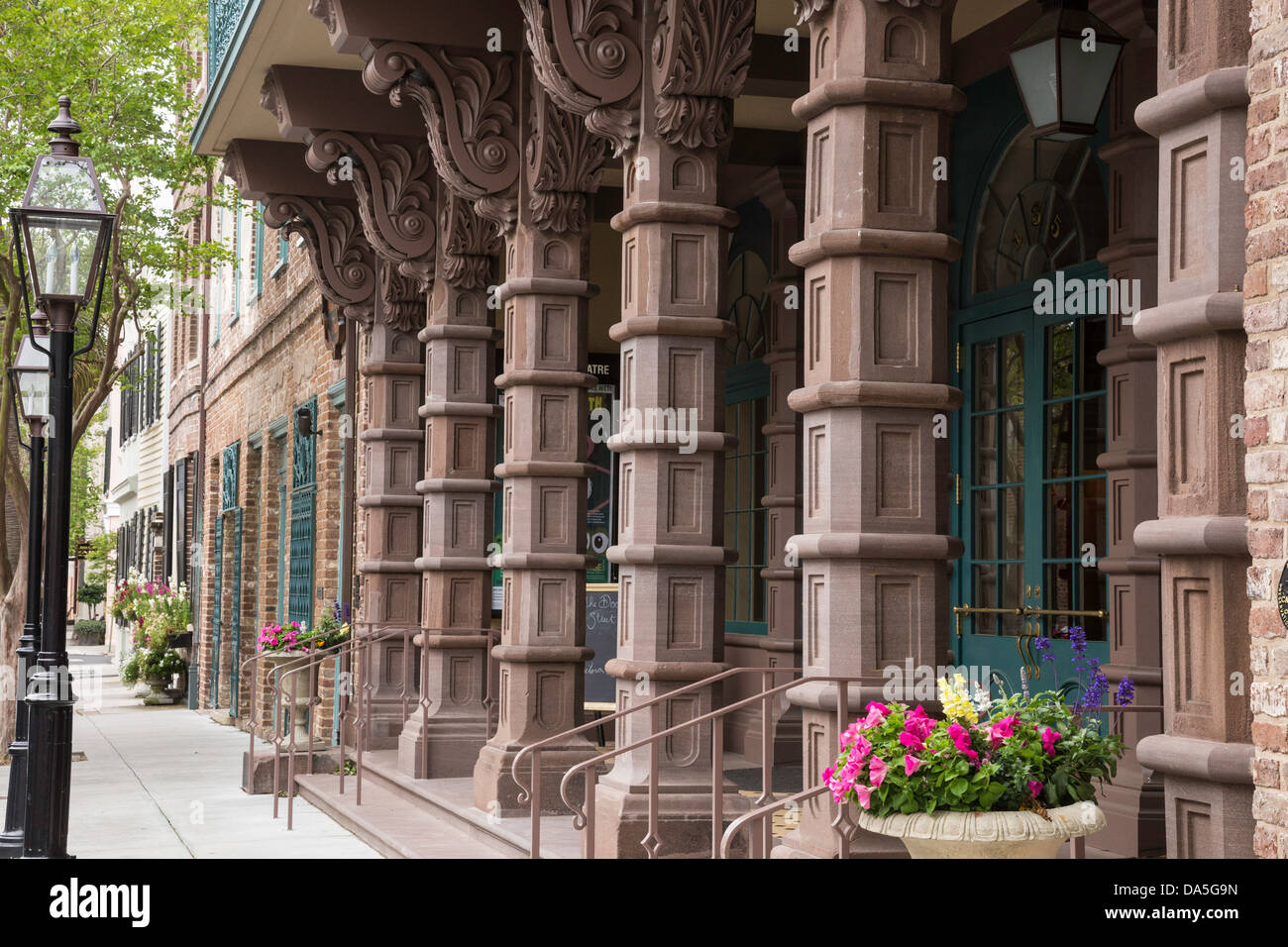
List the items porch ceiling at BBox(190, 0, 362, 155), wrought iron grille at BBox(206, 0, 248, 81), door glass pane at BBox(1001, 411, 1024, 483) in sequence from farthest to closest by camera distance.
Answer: wrought iron grille at BBox(206, 0, 248, 81)
porch ceiling at BBox(190, 0, 362, 155)
door glass pane at BBox(1001, 411, 1024, 483)

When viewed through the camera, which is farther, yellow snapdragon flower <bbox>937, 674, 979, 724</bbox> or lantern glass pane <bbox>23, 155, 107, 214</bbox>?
lantern glass pane <bbox>23, 155, 107, 214</bbox>

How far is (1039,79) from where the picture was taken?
6926 mm

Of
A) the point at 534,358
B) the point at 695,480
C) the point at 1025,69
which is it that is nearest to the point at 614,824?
the point at 695,480

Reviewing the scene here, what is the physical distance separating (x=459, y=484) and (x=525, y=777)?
2.75 m

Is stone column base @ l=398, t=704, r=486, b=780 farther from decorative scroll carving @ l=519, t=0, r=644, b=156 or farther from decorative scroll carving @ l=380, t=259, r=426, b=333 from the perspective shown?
decorative scroll carving @ l=519, t=0, r=644, b=156

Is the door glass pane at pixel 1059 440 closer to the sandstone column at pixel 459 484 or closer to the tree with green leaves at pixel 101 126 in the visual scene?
the sandstone column at pixel 459 484

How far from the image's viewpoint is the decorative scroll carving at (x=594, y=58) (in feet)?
25.1

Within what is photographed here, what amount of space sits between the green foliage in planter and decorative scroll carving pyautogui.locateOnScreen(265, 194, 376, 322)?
41345 millimetres

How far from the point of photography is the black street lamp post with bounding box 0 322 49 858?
10.3 meters

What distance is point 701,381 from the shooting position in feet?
25.0

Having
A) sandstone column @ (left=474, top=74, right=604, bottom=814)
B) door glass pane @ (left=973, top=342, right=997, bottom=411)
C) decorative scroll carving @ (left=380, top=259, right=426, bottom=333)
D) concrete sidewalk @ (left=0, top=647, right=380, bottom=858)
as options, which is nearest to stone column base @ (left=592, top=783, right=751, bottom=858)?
sandstone column @ (left=474, top=74, right=604, bottom=814)

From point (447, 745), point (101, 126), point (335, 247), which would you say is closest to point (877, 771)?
point (447, 745)

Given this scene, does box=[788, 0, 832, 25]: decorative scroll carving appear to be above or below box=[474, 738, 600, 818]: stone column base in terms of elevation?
above

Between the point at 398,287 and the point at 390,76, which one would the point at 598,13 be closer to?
the point at 390,76
